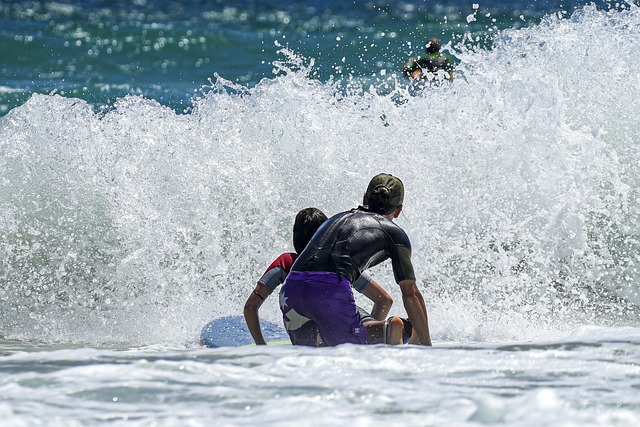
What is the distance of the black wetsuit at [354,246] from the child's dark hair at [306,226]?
0.33 metres

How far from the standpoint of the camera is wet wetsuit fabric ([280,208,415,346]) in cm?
505

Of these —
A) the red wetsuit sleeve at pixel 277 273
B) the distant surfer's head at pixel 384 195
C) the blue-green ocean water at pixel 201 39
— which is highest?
the blue-green ocean water at pixel 201 39

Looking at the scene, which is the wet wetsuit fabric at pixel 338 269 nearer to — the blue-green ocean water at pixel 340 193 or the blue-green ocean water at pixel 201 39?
the blue-green ocean water at pixel 340 193

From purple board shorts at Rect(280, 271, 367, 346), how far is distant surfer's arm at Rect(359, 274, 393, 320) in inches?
15.0

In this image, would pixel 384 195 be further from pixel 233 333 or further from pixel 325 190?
pixel 325 190

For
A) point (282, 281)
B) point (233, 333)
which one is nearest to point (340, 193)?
point (233, 333)

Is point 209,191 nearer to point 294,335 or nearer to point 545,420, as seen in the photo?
point 294,335

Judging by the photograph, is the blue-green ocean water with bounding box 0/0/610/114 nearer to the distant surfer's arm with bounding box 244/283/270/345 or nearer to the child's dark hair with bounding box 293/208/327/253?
the child's dark hair with bounding box 293/208/327/253

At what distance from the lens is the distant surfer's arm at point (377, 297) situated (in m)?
5.51

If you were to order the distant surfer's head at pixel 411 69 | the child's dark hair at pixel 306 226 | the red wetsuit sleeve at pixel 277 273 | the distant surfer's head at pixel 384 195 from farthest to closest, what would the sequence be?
the distant surfer's head at pixel 411 69 < the child's dark hair at pixel 306 226 < the red wetsuit sleeve at pixel 277 273 < the distant surfer's head at pixel 384 195

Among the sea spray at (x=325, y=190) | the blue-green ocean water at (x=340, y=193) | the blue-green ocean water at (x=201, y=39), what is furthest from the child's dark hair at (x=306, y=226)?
the blue-green ocean water at (x=201, y=39)

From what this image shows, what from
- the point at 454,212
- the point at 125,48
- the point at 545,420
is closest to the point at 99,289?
the point at 454,212

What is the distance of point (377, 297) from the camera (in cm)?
553

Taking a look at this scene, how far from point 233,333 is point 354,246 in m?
1.46
